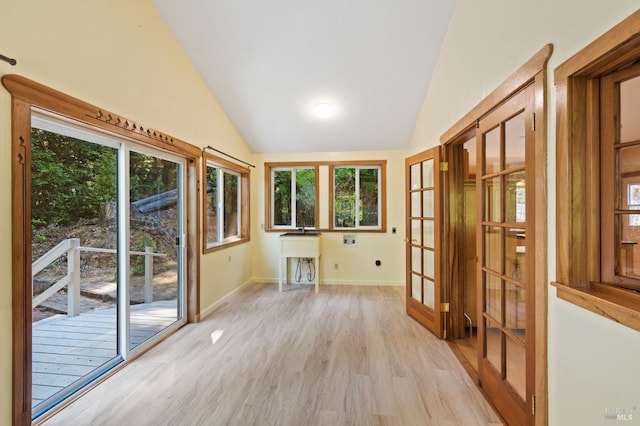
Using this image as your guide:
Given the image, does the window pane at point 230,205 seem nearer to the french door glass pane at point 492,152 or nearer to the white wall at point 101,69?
the white wall at point 101,69

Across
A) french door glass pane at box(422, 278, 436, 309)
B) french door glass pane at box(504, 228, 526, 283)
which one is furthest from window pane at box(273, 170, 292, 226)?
french door glass pane at box(504, 228, 526, 283)

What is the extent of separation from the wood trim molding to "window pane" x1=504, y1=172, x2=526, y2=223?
0.48 meters

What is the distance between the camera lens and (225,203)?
4.42 m

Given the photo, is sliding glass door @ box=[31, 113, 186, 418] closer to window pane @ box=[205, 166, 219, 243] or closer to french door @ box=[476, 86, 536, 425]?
window pane @ box=[205, 166, 219, 243]

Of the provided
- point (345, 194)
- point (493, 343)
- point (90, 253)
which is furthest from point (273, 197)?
point (493, 343)

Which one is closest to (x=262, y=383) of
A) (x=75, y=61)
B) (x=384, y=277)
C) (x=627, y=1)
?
(x=75, y=61)

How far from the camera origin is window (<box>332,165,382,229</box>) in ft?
16.5

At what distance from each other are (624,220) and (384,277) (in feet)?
12.7

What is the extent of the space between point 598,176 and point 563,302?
56 centimetres

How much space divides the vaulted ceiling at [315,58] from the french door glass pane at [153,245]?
4.26 ft

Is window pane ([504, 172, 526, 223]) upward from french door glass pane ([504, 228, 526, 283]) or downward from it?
upward

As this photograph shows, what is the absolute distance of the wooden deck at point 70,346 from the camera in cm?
190

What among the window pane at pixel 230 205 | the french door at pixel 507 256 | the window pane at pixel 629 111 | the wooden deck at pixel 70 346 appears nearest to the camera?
the window pane at pixel 629 111

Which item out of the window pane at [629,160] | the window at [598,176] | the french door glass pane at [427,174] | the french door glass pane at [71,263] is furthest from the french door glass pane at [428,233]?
the french door glass pane at [71,263]
